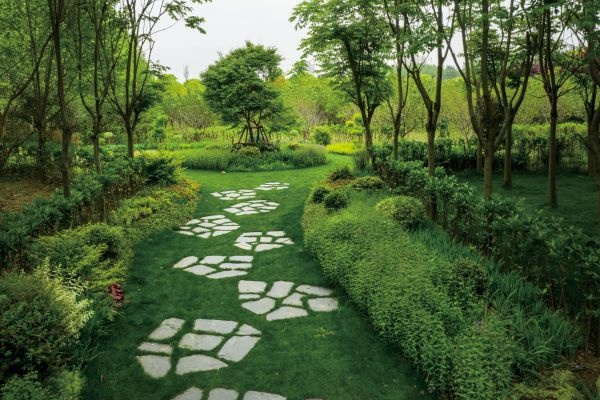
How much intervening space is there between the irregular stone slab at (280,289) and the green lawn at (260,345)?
0.18 metres

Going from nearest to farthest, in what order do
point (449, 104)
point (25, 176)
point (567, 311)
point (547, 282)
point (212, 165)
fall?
point (567, 311) → point (547, 282) → point (25, 176) → point (212, 165) → point (449, 104)

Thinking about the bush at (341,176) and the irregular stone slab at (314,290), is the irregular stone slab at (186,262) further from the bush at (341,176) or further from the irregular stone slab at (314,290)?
the bush at (341,176)

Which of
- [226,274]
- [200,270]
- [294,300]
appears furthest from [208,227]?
[294,300]

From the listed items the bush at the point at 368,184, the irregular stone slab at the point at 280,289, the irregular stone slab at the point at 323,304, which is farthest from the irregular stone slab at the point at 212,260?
the bush at the point at 368,184

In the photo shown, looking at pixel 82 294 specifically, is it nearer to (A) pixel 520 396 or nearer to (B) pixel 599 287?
(A) pixel 520 396

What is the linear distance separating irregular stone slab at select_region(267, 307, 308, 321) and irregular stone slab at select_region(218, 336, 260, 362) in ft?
1.57

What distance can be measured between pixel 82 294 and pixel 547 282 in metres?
5.00

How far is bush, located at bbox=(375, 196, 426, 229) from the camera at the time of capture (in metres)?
6.63

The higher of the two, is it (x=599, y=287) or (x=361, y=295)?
(x=599, y=287)

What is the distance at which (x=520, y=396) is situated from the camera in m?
2.88

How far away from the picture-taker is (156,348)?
400cm

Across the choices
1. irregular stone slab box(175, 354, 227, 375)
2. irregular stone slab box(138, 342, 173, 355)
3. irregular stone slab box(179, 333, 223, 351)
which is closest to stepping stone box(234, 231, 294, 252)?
irregular stone slab box(179, 333, 223, 351)

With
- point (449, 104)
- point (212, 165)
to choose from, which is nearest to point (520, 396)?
point (212, 165)

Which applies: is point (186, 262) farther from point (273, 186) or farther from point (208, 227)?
point (273, 186)
